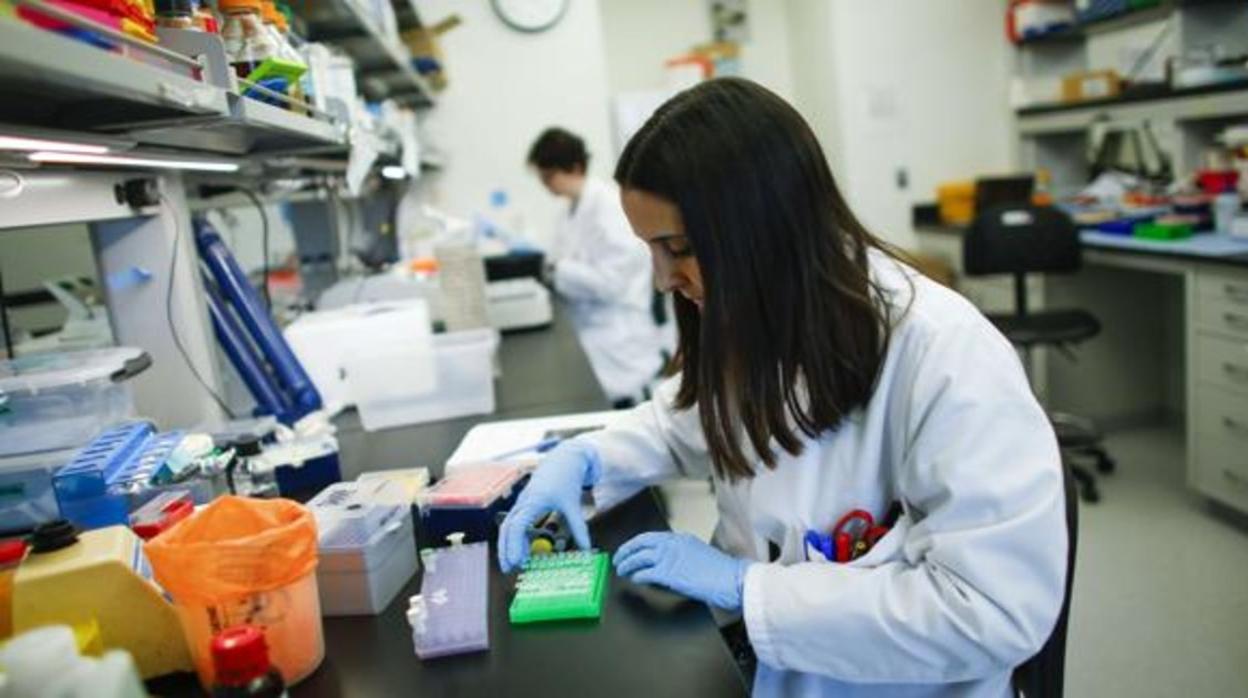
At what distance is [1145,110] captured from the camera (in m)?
3.52

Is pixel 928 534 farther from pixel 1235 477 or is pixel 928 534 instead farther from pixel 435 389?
pixel 1235 477

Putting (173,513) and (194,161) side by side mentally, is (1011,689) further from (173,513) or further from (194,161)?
(194,161)

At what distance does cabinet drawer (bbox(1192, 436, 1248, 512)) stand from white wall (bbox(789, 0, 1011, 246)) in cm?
233

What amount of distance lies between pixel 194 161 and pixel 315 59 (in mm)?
306

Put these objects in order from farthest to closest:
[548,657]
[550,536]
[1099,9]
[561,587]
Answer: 1. [1099,9]
2. [550,536]
3. [561,587]
4. [548,657]

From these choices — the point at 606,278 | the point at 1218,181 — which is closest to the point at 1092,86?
the point at 1218,181

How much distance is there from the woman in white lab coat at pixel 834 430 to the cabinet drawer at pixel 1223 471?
2.11 m

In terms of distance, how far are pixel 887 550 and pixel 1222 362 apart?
2.24 meters

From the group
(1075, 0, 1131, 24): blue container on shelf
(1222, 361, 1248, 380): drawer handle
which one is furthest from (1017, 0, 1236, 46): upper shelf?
(1222, 361, 1248, 380): drawer handle

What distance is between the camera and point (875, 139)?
4.91 metres

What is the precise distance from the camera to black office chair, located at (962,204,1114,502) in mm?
3154

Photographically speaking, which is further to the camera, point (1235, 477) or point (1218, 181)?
point (1218, 181)

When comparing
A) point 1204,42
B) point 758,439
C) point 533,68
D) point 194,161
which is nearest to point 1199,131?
point 1204,42

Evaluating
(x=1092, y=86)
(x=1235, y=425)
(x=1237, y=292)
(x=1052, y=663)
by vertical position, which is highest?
(x=1092, y=86)
